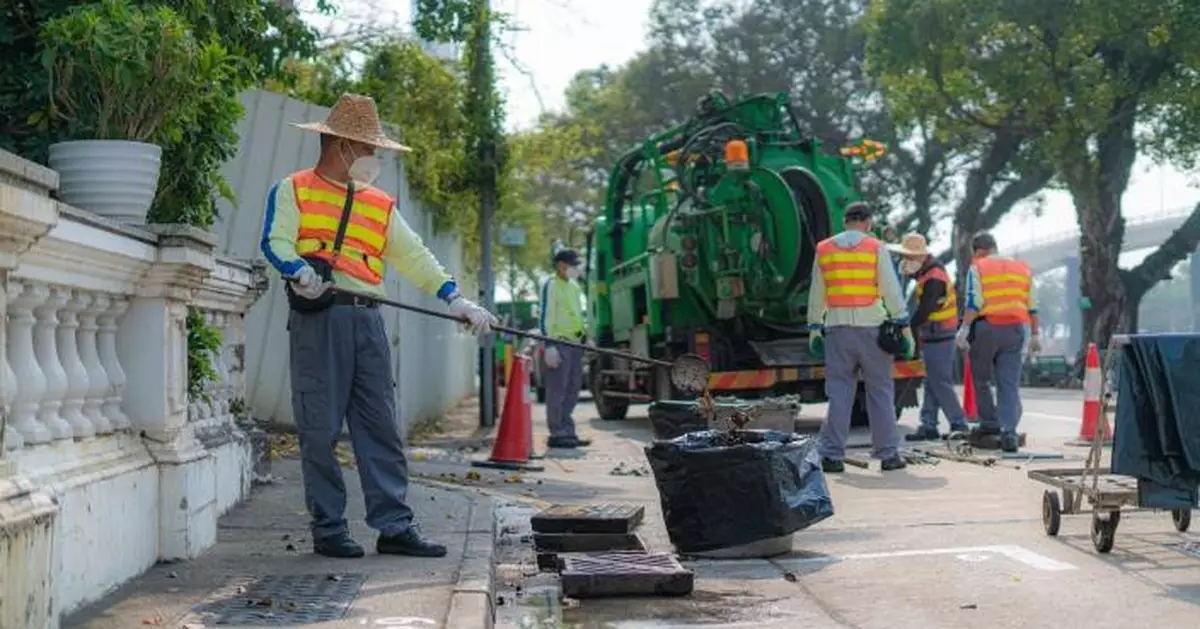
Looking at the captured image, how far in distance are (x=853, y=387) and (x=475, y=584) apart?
6123mm

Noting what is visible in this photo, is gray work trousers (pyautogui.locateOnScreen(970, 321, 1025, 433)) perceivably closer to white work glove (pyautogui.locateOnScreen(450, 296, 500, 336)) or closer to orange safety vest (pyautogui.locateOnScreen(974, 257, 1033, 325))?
orange safety vest (pyautogui.locateOnScreen(974, 257, 1033, 325))

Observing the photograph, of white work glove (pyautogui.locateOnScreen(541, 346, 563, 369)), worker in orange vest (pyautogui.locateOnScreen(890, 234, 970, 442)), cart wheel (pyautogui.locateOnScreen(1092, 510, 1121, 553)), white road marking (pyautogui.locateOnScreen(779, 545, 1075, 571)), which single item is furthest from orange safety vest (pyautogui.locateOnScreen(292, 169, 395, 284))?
white work glove (pyautogui.locateOnScreen(541, 346, 563, 369))

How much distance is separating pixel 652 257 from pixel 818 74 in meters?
27.4

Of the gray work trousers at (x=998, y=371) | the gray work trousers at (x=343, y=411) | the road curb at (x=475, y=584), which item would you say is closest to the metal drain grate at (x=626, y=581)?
the road curb at (x=475, y=584)

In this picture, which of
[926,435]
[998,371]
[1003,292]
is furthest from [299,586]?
[926,435]

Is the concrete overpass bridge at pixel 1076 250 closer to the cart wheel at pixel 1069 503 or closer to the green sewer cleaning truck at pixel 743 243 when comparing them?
the green sewer cleaning truck at pixel 743 243

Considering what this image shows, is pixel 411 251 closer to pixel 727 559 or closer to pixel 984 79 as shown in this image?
pixel 727 559

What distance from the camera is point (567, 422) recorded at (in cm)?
1573

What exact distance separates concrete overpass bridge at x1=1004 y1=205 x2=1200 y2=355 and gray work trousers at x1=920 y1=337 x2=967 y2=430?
75.7 feet

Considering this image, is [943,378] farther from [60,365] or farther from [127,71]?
[60,365]

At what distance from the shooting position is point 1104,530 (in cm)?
725

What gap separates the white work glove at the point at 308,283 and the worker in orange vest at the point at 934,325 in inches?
322

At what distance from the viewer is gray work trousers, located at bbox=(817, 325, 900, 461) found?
1160 cm

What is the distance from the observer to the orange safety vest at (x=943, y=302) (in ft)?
46.9
